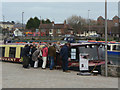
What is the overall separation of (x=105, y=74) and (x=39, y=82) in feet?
13.2

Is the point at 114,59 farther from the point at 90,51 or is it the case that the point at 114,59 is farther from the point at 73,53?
the point at 73,53

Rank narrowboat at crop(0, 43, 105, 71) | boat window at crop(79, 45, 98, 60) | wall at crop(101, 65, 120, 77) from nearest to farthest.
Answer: wall at crop(101, 65, 120, 77)
narrowboat at crop(0, 43, 105, 71)
boat window at crop(79, 45, 98, 60)

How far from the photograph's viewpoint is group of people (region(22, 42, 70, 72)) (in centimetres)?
1368

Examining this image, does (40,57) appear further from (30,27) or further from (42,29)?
(30,27)

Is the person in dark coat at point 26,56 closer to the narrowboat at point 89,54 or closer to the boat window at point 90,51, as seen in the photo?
the narrowboat at point 89,54

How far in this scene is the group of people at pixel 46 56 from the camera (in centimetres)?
1368

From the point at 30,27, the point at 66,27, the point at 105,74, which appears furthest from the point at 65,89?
the point at 30,27

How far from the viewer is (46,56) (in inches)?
594

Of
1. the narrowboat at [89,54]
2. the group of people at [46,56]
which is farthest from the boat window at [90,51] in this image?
the group of people at [46,56]

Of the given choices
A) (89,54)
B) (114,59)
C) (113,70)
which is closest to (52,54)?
(89,54)

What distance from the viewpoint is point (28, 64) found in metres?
15.3

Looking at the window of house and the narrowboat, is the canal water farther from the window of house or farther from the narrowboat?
the window of house

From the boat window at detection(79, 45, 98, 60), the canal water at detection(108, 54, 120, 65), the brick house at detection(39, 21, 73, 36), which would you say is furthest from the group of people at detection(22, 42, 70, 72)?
the brick house at detection(39, 21, 73, 36)

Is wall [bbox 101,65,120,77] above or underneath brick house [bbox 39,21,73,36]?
underneath
